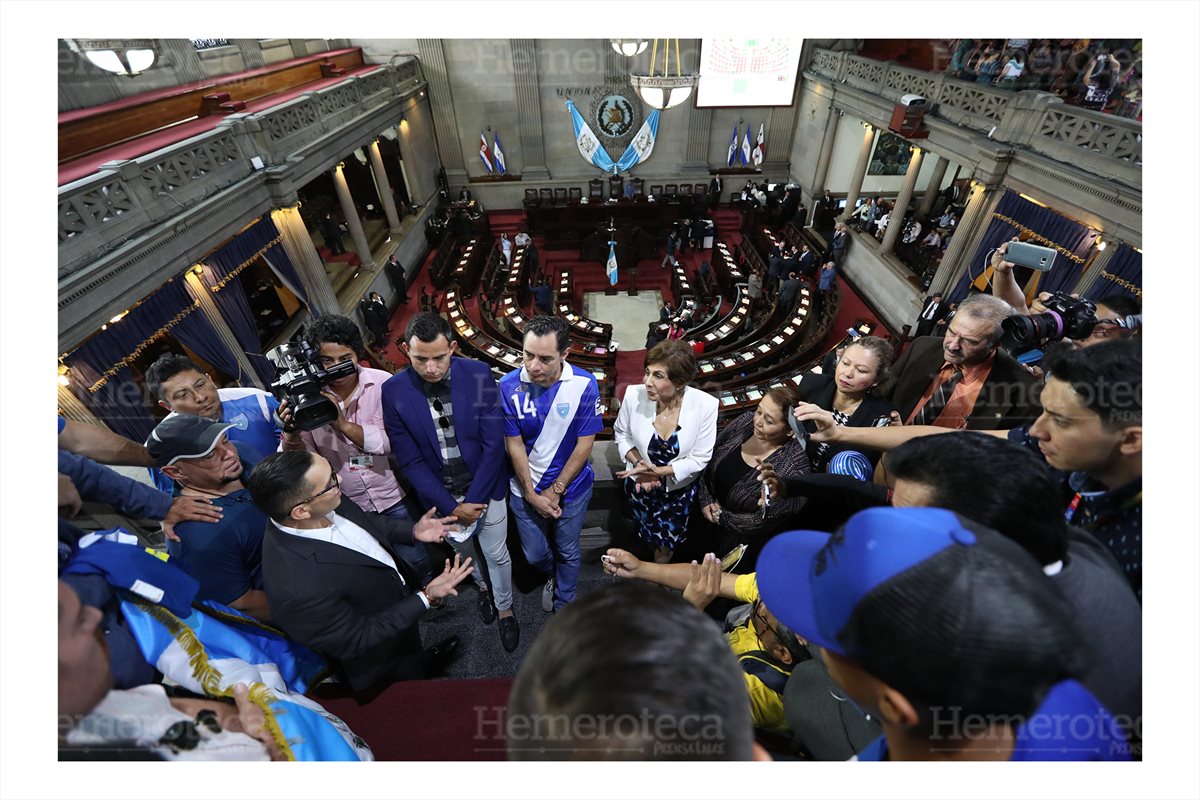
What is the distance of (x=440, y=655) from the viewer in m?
2.61

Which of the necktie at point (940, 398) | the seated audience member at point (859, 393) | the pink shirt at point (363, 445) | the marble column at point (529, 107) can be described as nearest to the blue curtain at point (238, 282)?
the pink shirt at point (363, 445)

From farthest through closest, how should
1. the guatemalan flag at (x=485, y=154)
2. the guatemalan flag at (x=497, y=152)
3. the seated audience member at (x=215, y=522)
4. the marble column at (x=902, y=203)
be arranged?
the guatemalan flag at (x=497, y=152) → the guatemalan flag at (x=485, y=154) → the marble column at (x=902, y=203) → the seated audience member at (x=215, y=522)

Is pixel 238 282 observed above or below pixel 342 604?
below

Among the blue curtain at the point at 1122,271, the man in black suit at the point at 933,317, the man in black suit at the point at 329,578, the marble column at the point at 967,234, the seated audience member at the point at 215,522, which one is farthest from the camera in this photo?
the marble column at the point at 967,234

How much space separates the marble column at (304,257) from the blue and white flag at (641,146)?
10.3 metres

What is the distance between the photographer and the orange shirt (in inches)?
100

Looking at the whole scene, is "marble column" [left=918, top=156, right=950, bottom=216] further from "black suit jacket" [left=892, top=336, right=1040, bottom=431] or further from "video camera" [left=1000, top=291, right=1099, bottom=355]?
"black suit jacket" [left=892, top=336, right=1040, bottom=431]

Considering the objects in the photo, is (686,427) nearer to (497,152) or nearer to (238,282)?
(238,282)

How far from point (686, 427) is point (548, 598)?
147cm

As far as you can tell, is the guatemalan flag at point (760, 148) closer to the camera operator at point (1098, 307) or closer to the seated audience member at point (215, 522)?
the camera operator at point (1098, 307)

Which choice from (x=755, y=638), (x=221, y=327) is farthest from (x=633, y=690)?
(x=221, y=327)

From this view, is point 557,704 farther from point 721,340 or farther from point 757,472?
point 721,340

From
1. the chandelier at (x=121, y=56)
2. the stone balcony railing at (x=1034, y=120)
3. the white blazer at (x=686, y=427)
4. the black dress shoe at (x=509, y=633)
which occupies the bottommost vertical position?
the black dress shoe at (x=509, y=633)

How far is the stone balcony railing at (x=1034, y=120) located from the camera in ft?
18.3
